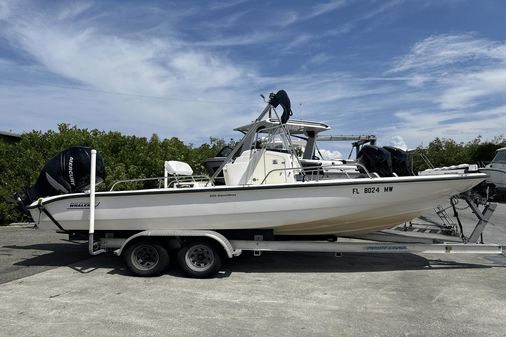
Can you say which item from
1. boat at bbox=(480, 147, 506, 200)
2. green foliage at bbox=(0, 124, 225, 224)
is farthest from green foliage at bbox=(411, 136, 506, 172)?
green foliage at bbox=(0, 124, 225, 224)

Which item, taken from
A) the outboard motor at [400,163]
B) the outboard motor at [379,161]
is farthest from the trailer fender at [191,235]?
the outboard motor at [400,163]

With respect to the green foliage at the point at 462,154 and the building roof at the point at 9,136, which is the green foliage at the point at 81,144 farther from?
the green foliage at the point at 462,154

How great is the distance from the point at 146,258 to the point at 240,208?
1.57 metres

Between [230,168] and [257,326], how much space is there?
2950 mm

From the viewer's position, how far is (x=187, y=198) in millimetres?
6320

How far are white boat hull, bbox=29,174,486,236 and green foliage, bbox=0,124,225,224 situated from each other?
555 centimetres

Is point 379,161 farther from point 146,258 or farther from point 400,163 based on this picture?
point 146,258

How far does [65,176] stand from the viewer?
Result: 6.98 metres

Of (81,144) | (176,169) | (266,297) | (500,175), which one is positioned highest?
(81,144)

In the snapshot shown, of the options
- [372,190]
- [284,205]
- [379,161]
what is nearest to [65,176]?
[284,205]

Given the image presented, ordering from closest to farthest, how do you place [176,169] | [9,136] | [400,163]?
[400,163] → [176,169] → [9,136]

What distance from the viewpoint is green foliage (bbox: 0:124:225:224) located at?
12.1 metres

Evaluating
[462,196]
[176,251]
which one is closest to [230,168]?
[176,251]

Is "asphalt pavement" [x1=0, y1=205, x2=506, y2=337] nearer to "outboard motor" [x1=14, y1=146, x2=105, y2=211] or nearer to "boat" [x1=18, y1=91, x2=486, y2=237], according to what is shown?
"boat" [x1=18, y1=91, x2=486, y2=237]
